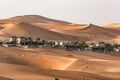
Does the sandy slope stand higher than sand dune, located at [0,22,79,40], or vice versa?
sand dune, located at [0,22,79,40]

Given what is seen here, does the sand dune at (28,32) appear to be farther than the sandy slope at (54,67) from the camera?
Yes

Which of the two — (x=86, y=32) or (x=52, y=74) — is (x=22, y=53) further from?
(x=86, y=32)

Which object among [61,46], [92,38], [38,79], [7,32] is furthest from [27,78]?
[92,38]

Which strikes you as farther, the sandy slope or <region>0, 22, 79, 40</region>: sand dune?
<region>0, 22, 79, 40</region>: sand dune

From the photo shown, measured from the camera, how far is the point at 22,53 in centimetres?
4166

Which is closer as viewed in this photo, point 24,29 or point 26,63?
point 26,63

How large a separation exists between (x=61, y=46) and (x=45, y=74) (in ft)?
92.8

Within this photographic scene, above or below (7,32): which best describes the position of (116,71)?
below

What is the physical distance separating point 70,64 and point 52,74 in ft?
31.4

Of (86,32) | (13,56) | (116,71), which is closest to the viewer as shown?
(116,71)

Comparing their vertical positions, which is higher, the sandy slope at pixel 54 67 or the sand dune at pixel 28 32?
the sand dune at pixel 28 32

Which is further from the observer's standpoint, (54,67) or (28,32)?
(28,32)

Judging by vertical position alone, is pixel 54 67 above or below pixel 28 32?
below

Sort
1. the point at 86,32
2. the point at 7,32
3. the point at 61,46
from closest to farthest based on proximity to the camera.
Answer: the point at 61,46, the point at 7,32, the point at 86,32
